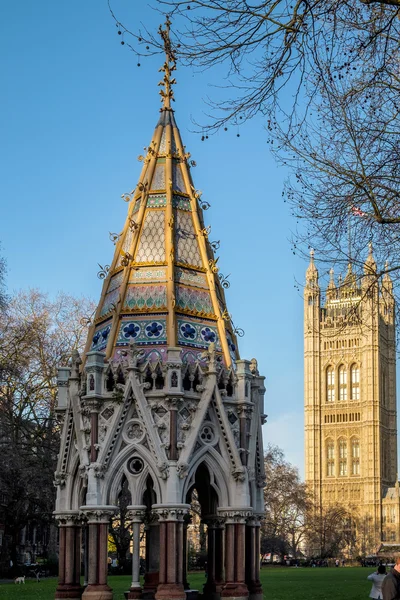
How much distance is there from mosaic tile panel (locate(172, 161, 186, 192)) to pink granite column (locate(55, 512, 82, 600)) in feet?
20.6

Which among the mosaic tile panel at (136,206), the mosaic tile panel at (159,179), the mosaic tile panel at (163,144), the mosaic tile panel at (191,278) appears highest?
the mosaic tile panel at (163,144)

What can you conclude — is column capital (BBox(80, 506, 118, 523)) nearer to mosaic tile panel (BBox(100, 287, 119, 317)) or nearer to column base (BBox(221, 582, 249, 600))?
column base (BBox(221, 582, 249, 600))

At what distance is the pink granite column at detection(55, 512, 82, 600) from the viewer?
18.4 metres

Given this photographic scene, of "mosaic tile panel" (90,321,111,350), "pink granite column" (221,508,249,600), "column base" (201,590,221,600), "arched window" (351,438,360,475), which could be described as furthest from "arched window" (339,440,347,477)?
"pink granite column" (221,508,249,600)

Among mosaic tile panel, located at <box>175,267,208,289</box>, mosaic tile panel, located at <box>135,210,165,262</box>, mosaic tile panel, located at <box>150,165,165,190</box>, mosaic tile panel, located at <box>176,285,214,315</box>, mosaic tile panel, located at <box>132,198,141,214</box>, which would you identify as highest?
mosaic tile panel, located at <box>150,165,165,190</box>

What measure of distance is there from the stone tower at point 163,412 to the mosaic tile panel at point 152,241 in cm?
2

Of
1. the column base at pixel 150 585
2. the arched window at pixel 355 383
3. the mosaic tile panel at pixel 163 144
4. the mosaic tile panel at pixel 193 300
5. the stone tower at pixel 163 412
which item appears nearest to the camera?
the stone tower at pixel 163 412

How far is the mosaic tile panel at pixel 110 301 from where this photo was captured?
19.2m

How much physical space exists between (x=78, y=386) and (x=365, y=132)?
7.18m

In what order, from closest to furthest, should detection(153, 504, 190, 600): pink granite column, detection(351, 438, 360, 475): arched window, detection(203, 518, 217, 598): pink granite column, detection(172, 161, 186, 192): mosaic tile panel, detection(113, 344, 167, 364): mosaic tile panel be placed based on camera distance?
detection(153, 504, 190, 600): pink granite column < detection(113, 344, 167, 364): mosaic tile panel < detection(203, 518, 217, 598): pink granite column < detection(172, 161, 186, 192): mosaic tile panel < detection(351, 438, 360, 475): arched window

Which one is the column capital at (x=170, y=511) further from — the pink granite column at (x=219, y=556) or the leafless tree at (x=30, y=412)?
the leafless tree at (x=30, y=412)

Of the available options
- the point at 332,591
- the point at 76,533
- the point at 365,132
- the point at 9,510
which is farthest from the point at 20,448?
the point at 365,132

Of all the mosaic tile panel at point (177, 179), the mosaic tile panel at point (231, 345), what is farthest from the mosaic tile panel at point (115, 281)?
the mosaic tile panel at point (231, 345)

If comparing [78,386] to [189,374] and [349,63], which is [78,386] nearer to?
[189,374]
